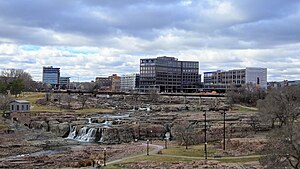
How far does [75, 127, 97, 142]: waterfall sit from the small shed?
71.8 ft

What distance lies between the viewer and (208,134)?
82.6m

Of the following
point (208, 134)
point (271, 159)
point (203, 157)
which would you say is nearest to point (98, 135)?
point (208, 134)

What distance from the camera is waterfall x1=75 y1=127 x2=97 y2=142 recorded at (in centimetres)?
8962

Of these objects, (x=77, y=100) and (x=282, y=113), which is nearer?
(x=282, y=113)

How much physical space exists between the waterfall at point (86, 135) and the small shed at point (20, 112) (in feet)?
71.8

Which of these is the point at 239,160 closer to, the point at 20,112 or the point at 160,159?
the point at 160,159

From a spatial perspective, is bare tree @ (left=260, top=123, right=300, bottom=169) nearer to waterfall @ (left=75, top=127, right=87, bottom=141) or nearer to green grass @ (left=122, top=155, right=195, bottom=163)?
green grass @ (left=122, top=155, right=195, bottom=163)

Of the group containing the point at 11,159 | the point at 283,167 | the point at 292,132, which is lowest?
the point at 11,159

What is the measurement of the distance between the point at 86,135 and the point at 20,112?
1112 inches

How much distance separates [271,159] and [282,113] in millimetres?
46404

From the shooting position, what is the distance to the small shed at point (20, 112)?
10700 cm

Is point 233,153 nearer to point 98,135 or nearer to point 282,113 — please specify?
point 282,113

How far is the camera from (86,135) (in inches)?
3600

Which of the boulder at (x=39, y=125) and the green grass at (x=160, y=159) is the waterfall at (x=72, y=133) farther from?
the green grass at (x=160, y=159)
